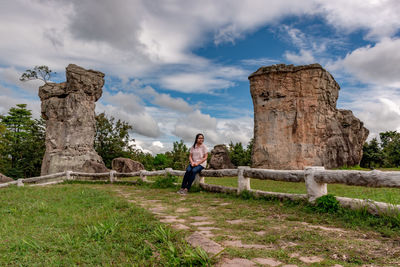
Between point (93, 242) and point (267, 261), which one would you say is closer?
point (267, 261)

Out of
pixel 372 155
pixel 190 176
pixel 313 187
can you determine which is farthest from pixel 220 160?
pixel 372 155

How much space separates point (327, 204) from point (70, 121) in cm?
2081

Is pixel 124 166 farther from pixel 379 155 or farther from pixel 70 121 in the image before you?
pixel 379 155

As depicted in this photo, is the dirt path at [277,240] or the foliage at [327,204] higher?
the foliage at [327,204]

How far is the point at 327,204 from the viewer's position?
16.7ft

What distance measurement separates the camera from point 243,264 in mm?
2676

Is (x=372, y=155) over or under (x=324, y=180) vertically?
over

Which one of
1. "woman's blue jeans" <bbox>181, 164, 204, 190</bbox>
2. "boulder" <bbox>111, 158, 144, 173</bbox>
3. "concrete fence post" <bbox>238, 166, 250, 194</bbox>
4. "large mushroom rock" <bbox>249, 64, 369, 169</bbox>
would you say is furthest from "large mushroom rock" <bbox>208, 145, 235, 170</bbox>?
"concrete fence post" <bbox>238, 166, 250, 194</bbox>

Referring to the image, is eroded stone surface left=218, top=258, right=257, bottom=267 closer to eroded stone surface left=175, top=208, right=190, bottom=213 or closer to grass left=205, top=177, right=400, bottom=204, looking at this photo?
eroded stone surface left=175, top=208, right=190, bottom=213

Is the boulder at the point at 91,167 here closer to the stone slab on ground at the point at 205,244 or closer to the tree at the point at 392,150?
the stone slab on ground at the point at 205,244

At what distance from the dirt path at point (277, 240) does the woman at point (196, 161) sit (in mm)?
3417

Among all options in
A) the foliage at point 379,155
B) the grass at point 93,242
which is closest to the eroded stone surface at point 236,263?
the grass at point 93,242

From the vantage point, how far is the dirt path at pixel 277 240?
110 inches

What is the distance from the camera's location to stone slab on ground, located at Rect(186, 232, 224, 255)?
2.98m
